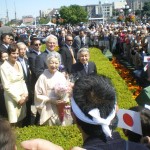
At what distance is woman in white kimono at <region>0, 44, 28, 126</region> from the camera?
5.46 m

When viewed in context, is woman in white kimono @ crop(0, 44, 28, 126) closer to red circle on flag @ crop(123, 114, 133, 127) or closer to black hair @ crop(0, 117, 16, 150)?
red circle on flag @ crop(123, 114, 133, 127)

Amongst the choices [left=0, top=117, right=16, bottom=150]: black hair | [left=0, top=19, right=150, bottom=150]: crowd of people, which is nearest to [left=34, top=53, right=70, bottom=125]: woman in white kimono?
[left=0, top=19, right=150, bottom=150]: crowd of people

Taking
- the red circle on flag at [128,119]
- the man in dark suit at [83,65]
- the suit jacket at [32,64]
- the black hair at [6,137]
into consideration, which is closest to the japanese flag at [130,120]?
the red circle on flag at [128,119]

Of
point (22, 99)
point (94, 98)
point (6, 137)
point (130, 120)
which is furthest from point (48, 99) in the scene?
point (6, 137)

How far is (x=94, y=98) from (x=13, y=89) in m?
3.49

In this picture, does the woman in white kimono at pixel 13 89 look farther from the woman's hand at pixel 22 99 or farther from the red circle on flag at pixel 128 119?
the red circle on flag at pixel 128 119

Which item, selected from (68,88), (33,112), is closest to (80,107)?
(68,88)

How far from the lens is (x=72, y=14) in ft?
251

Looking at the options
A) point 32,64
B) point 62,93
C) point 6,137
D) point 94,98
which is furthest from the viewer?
point 32,64

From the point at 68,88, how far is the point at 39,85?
48 centimetres

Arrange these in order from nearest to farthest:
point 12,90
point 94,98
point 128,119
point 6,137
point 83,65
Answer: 1. point 6,137
2. point 94,98
3. point 128,119
4. point 12,90
5. point 83,65

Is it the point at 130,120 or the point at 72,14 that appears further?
the point at 72,14

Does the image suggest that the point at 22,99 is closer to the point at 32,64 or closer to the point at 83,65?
the point at 83,65

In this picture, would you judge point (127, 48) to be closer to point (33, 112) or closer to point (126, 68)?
point (126, 68)
